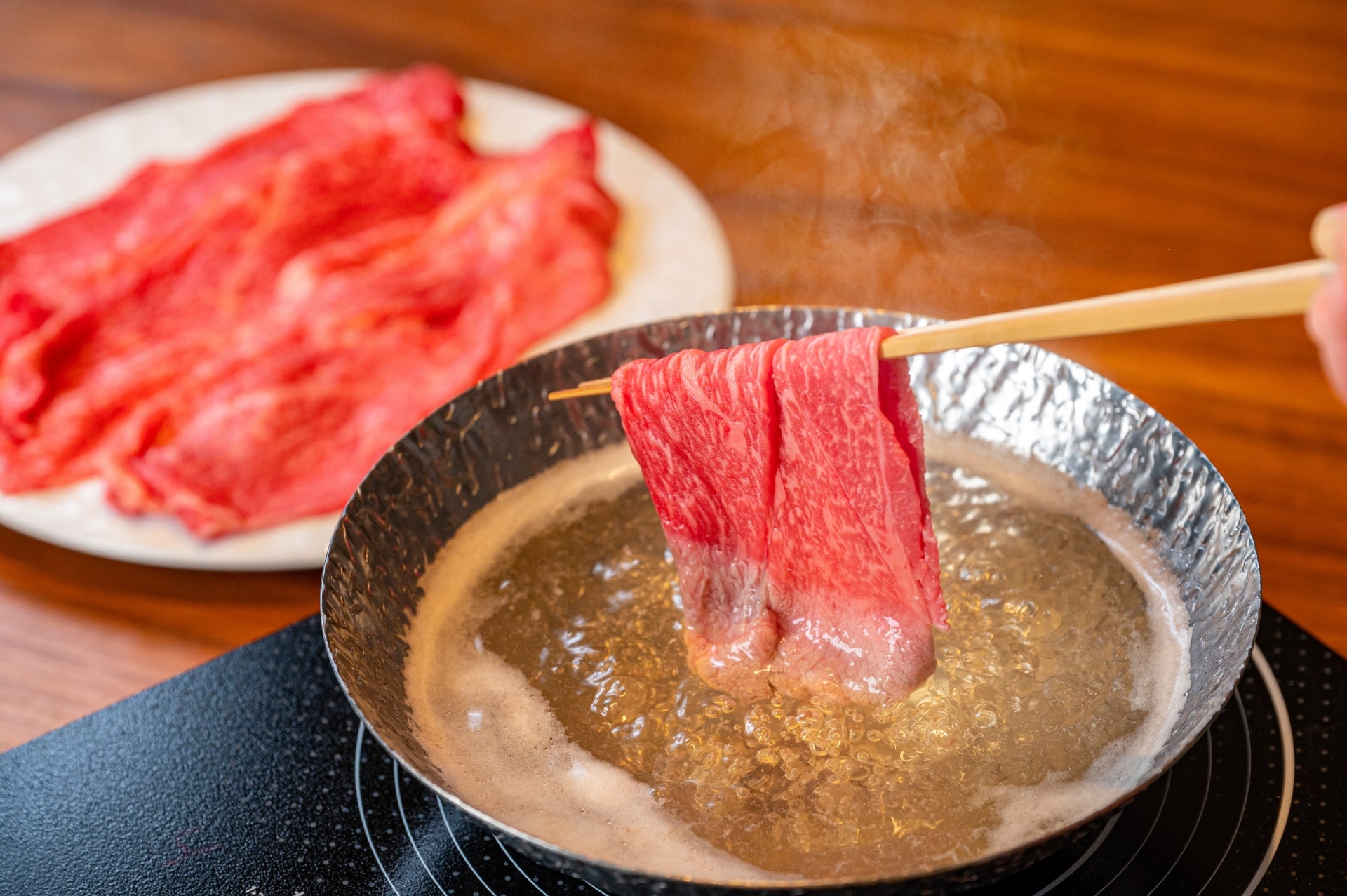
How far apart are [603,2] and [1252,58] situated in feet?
4.26

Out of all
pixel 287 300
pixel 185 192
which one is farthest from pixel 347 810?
pixel 185 192

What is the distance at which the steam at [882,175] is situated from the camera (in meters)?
1.76

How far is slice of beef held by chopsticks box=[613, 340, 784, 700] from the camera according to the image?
0.99 m

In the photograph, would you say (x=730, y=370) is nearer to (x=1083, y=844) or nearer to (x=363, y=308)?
(x=1083, y=844)

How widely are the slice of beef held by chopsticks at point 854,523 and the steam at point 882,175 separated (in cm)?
77

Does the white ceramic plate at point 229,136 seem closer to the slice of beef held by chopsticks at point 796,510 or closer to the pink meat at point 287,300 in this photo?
the pink meat at point 287,300

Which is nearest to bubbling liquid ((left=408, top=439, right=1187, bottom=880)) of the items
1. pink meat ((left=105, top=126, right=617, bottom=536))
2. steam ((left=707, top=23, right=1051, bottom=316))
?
pink meat ((left=105, top=126, right=617, bottom=536))

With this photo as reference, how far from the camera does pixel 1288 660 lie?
113 cm

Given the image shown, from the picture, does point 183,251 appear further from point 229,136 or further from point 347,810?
point 347,810

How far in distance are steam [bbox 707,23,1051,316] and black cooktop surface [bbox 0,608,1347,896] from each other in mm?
772

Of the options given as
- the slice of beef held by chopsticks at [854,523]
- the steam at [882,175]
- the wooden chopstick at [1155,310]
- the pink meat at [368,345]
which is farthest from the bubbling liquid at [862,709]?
the steam at [882,175]

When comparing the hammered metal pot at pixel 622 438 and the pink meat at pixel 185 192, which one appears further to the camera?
the pink meat at pixel 185 192

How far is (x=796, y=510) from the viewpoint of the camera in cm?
102

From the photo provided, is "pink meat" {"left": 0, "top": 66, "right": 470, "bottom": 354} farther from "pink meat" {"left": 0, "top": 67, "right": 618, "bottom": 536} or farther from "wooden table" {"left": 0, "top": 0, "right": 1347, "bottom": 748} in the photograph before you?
"wooden table" {"left": 0, "top": 0, "right": 1347, "bottom": 748}
